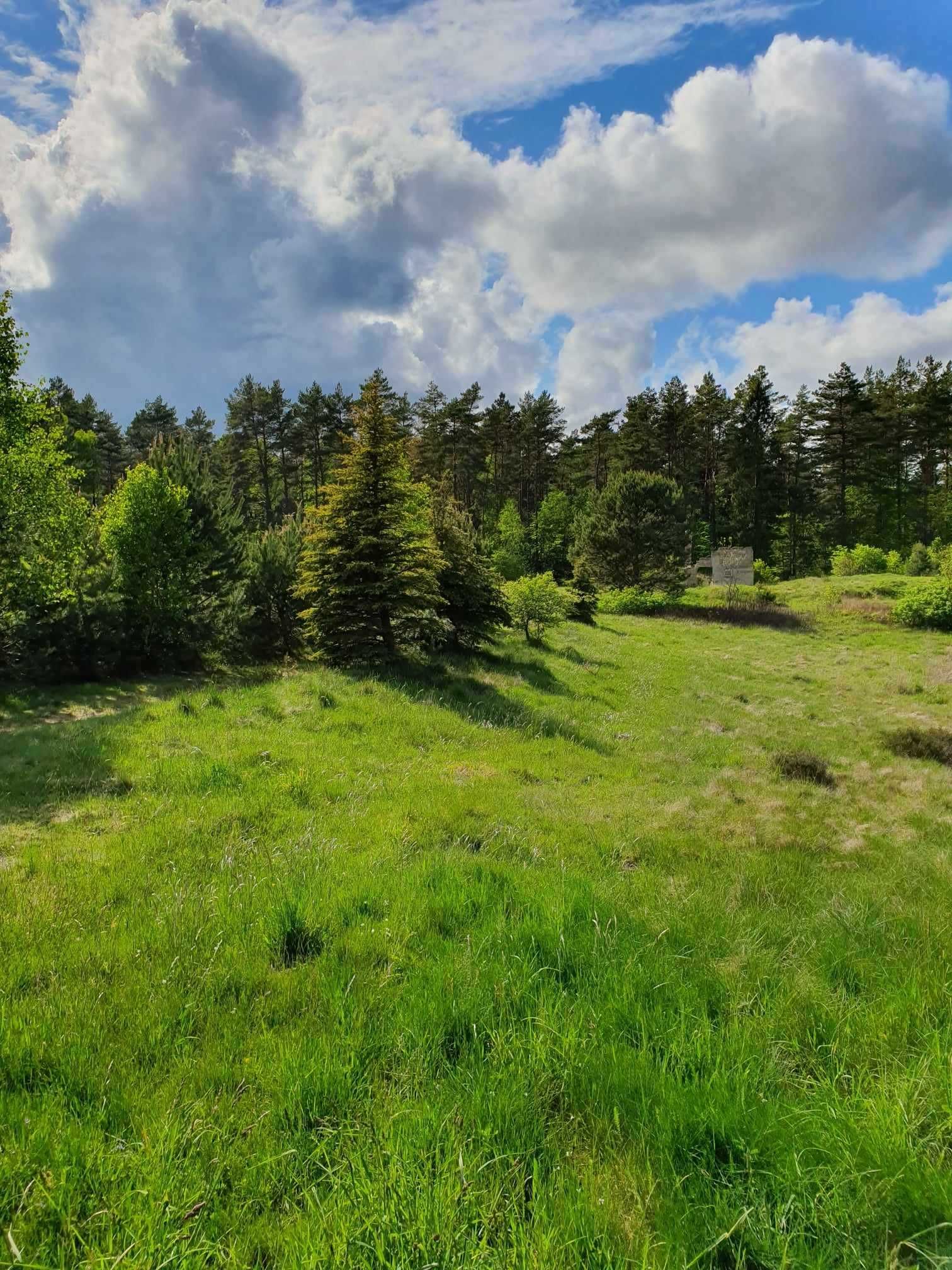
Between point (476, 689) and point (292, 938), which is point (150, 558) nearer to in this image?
point (476, 689)

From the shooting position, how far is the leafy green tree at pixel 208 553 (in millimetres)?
20938

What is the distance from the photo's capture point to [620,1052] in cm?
266

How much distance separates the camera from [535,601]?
2158 centimetres

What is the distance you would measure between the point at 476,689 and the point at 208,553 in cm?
1274

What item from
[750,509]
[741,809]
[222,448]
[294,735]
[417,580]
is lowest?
[741,809]

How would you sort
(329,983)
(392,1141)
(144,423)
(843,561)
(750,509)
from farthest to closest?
(144,423), (750,509), (843,561), (329,983), (392,1141)

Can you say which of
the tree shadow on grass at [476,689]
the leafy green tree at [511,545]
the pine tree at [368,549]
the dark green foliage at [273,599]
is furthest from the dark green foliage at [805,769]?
the leafy green tree at [511,545]

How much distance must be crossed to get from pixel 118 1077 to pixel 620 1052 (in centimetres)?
215

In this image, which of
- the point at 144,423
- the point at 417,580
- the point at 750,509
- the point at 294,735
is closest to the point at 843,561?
the point at 750,509

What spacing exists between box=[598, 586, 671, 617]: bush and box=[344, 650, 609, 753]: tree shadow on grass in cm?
2611

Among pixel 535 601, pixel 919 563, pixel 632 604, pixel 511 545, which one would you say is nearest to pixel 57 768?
pixel 535 601

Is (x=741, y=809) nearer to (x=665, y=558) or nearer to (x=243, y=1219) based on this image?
(x=243, y=1219)

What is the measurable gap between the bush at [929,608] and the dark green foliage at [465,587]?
26.8m

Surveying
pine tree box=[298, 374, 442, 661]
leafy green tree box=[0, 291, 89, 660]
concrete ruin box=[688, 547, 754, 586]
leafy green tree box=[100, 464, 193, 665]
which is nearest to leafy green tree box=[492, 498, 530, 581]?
concrete ruin box=[688, 547, 754, 586]
